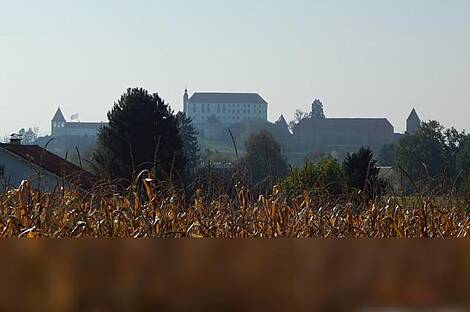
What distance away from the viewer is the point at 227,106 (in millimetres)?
125875

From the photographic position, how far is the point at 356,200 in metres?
Result: 6.48

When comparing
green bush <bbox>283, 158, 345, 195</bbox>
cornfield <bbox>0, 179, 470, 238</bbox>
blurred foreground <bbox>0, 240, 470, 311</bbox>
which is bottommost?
cornfield <bbox>0, 179, 470, 238</bbox>

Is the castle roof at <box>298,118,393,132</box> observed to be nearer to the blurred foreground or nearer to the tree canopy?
the tree canopy

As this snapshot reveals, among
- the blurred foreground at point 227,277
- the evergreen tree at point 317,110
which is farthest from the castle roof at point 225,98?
the blurred foreground at point 227,277

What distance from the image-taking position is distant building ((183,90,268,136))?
122938 mm

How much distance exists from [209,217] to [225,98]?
122849 mm

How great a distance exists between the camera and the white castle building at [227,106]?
4843 inches

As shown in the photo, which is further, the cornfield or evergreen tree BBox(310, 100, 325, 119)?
evergreen tree BBox(310, 100, 325, 119)

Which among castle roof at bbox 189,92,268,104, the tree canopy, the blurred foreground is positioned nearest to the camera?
the blurred foreground

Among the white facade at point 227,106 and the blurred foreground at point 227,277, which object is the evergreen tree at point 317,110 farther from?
the blurred foreground at point 227,277

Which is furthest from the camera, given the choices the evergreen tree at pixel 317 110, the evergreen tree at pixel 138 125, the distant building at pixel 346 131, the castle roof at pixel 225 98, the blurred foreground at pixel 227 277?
the castle roof at pixel 225 98

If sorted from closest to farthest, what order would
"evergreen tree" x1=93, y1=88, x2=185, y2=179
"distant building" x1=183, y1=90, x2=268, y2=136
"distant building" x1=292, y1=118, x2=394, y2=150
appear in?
"evergreen tree" x1=93, y1=88, x2=185, y2=179 → "distant building" x1=292, y1=118, x2=394, y2=150 → "distant building" x1=183, y1=90, x2=268, y2=136

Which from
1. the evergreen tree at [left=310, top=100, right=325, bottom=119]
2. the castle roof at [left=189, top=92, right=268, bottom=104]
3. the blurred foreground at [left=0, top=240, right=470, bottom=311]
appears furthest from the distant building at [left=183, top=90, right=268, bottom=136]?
the blurred foreground at [left=0, top=240, right=470, bottom=311]

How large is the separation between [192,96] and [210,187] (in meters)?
121
